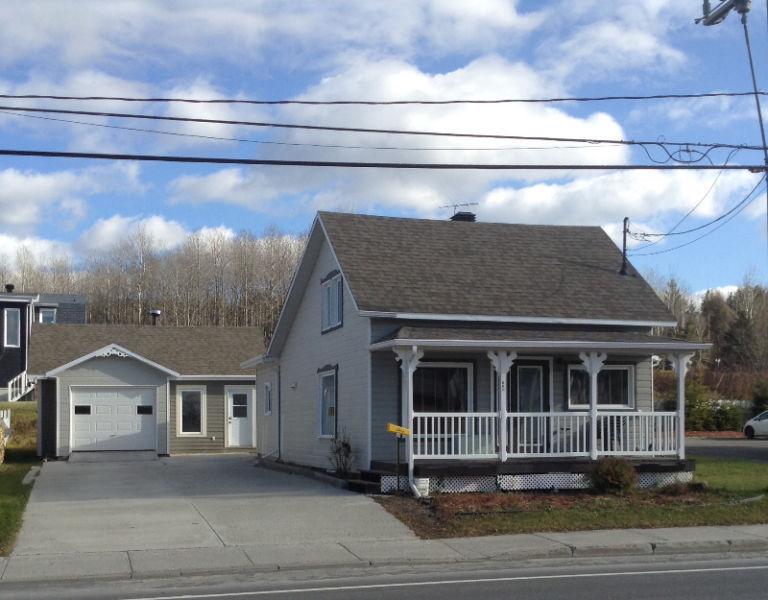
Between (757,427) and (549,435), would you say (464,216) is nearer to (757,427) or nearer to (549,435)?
(549,435)

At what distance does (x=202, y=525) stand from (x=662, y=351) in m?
10.0

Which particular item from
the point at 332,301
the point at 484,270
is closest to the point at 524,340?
the point at 484,270

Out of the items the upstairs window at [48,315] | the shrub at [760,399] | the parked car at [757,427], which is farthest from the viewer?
the upstairs window at [48,315]

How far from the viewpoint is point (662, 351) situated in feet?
66.9

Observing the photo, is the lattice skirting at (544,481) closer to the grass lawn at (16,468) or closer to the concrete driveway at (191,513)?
the concrete driveway at (191,513)

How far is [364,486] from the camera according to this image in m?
19.3

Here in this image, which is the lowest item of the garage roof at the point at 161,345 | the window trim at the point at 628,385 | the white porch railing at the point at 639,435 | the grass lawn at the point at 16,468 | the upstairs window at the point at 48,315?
the grass lawn at the point at 16,468

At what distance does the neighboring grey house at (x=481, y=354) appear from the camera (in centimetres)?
1944

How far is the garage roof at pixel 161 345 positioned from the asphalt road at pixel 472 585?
67.7ft

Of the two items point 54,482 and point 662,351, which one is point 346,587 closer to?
point 662,351

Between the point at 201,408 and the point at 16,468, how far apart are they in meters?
7.97

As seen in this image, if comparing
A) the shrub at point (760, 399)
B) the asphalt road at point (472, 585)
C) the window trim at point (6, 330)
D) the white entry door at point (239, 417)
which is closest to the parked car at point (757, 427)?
the shrub at point (760, 399)

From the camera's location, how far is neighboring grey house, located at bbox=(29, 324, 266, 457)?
30828 mm

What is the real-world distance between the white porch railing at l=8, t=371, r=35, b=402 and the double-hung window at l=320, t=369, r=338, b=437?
930 inches
